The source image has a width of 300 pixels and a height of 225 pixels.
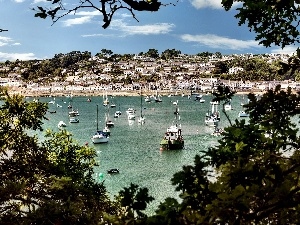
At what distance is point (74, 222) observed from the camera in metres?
8.81

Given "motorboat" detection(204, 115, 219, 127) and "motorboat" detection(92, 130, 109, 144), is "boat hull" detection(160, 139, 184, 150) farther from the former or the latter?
"motorboat" detection(204, 115, 219, 127)

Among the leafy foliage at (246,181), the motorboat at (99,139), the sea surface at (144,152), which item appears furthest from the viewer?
the motorboat at (99,139)

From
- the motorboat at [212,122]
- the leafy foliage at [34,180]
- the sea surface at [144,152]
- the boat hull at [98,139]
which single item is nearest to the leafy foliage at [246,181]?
the leafy foliage at [34,180]

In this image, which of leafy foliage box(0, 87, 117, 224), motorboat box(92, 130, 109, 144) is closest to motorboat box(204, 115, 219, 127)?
motorboat box(92, 130, 109, 144)

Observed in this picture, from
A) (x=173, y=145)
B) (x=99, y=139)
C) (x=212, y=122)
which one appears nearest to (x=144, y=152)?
(x=173, y=145)

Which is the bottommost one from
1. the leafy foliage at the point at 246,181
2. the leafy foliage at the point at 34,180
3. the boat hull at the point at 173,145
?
the boat hull at the point at 173,145

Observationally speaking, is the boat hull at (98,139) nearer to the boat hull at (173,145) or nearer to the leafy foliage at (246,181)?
the boat hull at (173,145)

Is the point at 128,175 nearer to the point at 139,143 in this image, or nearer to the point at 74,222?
the point at 139,143

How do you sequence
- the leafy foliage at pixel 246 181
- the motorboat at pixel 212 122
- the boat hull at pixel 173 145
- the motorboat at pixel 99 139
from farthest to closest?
the motorboat at pixel 212 122 → the motorboat at pixel 99 139 → the boat hull at pixel 173 145 → the leafy foliage at pixel 246 181

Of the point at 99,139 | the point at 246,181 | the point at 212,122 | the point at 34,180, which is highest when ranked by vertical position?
the point at 246,181

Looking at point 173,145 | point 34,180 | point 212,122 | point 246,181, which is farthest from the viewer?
point 212,122

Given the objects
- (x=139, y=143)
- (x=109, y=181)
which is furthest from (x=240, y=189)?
(x=139, y=143)

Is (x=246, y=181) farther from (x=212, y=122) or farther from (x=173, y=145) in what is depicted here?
(x=212, y=122)

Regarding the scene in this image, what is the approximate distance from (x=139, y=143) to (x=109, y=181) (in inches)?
915
